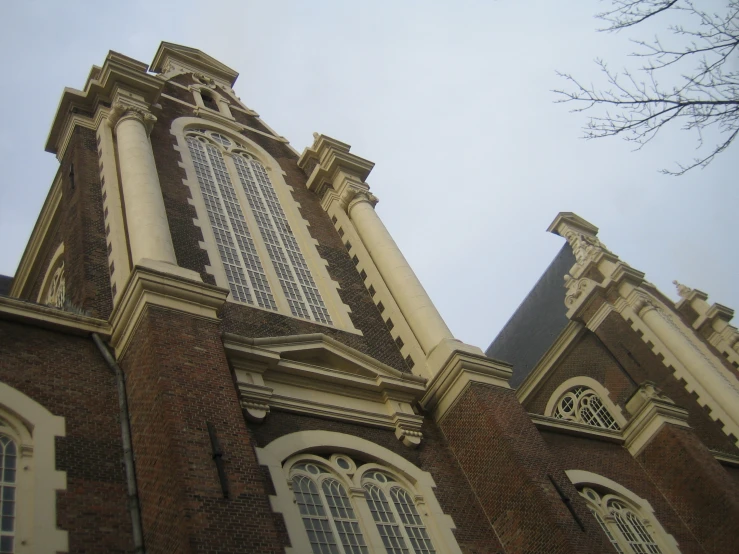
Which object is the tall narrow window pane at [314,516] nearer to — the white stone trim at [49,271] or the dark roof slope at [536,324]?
the white stone trim at [49,271]

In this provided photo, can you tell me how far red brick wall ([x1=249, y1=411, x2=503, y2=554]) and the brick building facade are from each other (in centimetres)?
4

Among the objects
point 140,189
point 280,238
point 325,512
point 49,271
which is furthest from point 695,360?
point 49,271

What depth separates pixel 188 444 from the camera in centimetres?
937

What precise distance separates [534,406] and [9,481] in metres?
20.2

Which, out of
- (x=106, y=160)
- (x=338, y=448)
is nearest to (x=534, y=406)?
(x=338, y=448)

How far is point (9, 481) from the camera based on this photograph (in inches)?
361

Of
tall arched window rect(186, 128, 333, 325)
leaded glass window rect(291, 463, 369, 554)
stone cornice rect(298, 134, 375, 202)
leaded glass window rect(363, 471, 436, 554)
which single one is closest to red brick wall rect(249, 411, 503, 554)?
leaded glass window rect(363, 471, 436, 554)

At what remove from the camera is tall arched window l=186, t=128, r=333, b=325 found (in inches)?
641

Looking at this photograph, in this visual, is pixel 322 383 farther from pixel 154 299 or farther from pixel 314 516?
pixel 154 299

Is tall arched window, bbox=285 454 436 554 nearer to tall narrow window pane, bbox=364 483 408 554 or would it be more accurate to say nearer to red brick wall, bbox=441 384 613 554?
tall narrow window pane, bbox=364 483 408 554

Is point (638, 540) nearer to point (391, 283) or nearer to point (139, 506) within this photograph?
point (391, 283)

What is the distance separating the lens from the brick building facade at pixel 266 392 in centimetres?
952

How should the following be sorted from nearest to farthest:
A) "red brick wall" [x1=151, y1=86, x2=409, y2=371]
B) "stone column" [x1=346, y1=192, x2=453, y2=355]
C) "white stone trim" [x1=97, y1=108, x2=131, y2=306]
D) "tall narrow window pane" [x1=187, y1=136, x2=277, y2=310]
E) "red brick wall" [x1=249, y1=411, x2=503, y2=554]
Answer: "red brick wall" [x1=249, y1=411, x2=503, y2=554] < "white stone trim" [x1=97, y1=108, x2=131, y2=306] < "red brick wall" [x1=151, y1=86, x2=409, y2=371] < "tall narrow window pane" [x1=187, y1=136, x2=277, y2=310] < "stone column" [x1=346, y1=192, x2=453, y2=355]

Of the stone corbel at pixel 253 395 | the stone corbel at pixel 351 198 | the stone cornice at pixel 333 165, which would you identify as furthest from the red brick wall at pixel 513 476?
the stone cornice at pixel 333 165
